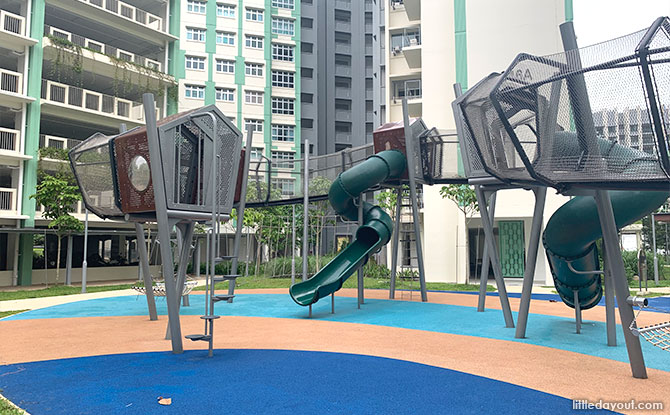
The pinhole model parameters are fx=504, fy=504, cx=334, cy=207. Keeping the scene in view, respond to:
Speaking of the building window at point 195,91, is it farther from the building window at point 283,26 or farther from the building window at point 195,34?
the building window at point 283,26

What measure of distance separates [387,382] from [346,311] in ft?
24.2

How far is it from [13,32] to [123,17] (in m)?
6.55

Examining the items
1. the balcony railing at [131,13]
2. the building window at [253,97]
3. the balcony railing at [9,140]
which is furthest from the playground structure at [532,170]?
the building window at [253,97]

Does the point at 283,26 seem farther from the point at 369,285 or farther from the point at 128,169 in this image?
the point at 128,169

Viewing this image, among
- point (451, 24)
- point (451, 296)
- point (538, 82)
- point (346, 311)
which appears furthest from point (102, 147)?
point (451, 24)

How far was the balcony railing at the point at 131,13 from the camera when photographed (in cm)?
2948

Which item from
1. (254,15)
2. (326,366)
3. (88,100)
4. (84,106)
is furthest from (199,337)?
(254,15)

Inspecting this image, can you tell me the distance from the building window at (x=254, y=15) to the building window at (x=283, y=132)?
941 cm

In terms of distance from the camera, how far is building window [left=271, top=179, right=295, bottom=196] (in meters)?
18.2

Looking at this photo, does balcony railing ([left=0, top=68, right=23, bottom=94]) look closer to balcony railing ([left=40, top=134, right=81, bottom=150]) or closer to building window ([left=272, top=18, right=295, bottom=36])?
balcony railing ([left=40, top=134, right=81, bottom=150])

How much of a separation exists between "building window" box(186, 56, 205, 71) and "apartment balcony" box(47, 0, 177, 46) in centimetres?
813

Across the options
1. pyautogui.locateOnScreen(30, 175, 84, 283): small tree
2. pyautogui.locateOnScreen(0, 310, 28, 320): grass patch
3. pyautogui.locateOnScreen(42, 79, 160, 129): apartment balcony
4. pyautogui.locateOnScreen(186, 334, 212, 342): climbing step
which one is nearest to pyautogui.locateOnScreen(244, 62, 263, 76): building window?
pyautogui.locateOnScreen(42, 79, 160, 129): apartment balcony

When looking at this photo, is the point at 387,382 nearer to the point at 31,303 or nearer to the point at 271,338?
the point at 271,338

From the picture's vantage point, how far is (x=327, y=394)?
18.9ft
